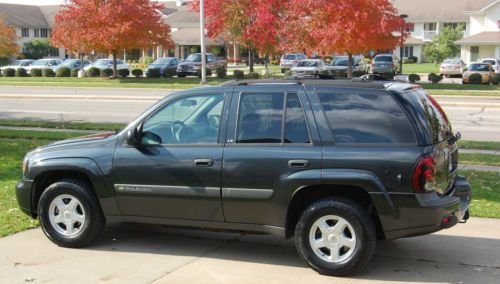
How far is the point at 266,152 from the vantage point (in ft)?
18.8

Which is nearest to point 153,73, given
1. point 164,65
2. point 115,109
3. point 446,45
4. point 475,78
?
point 164,65

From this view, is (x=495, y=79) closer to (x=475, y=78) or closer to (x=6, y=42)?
(x=475, y=78)

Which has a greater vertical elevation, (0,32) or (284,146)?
(0,32)

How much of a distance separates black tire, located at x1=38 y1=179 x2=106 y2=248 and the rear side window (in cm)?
256

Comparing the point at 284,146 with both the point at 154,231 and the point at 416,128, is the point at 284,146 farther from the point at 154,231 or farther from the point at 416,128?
the point at 154,231

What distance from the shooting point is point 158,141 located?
6.21 meters

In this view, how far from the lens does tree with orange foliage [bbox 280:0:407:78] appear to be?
94.3 ft

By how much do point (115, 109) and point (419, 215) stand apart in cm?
1852

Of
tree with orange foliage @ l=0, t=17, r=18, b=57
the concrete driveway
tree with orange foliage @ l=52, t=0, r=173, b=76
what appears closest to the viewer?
the concrete driveway

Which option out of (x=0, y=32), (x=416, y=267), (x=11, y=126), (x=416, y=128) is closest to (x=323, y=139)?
(x=416, y=128)

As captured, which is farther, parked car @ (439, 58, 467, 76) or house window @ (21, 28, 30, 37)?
house window @ (21, 28, 30, 37)

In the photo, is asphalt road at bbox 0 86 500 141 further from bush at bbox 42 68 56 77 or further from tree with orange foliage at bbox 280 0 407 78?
bush at bbox 42 68 56 77

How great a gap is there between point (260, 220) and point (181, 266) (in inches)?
34.3

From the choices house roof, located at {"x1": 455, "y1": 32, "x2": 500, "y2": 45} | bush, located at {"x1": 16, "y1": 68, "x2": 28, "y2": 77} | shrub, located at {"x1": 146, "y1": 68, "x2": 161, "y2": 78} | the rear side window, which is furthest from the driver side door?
house roof, located at {"x1": 455, "y1": 32, "x2": 500, "y2": 45}
